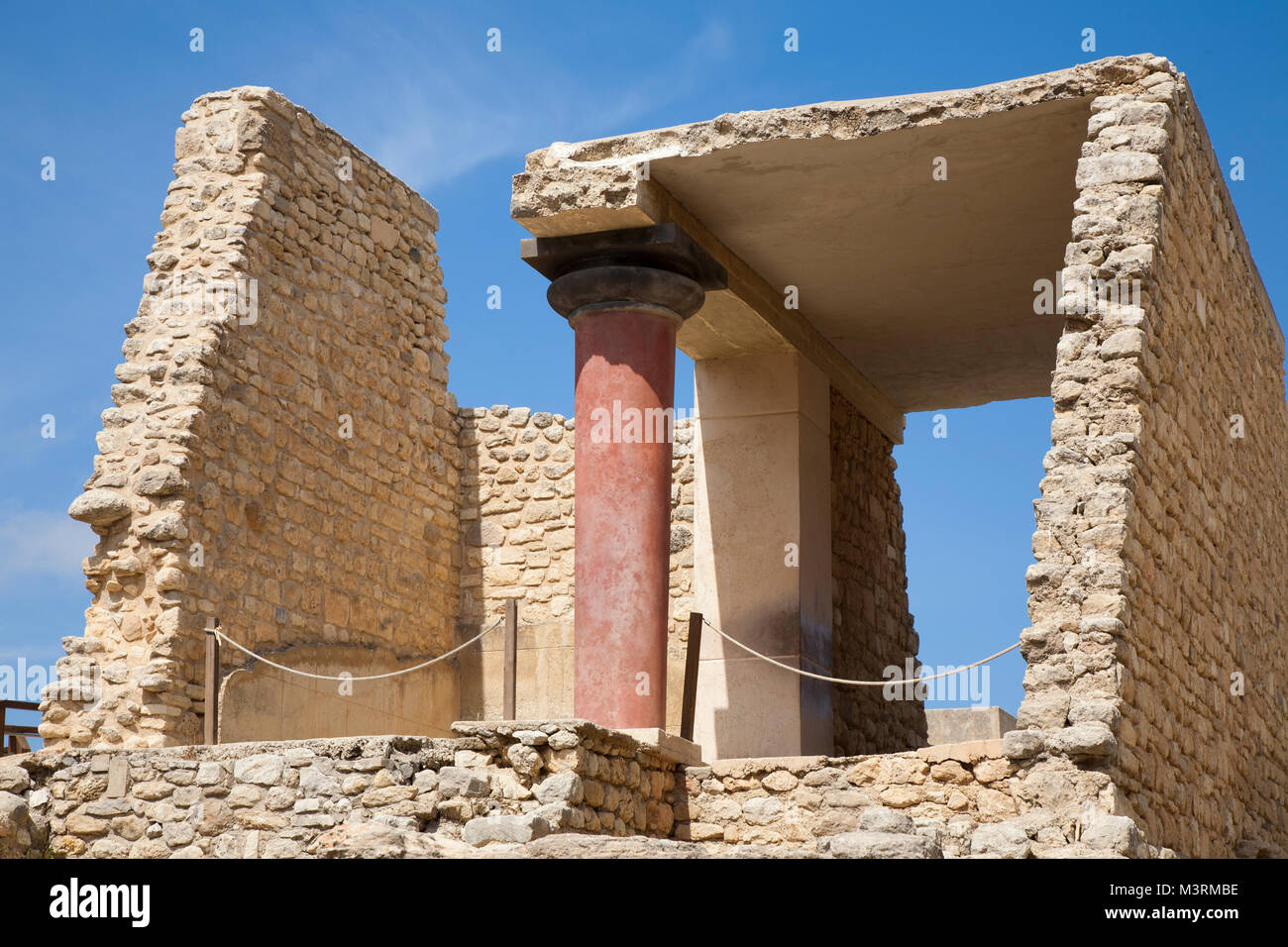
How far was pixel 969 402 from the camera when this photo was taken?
12773 mm

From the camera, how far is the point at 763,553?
10422 mm

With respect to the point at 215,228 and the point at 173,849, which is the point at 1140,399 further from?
the point at 215,228

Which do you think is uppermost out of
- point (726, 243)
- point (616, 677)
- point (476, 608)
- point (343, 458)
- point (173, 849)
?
point (726, 243)

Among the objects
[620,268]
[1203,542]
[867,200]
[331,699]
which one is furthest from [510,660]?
[1203,542]

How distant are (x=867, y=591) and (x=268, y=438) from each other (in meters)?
4.73

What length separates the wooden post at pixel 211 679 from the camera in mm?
8578

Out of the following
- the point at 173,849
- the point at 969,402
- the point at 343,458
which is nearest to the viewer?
the point at 173,849

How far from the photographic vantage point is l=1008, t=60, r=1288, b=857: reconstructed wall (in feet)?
22.5

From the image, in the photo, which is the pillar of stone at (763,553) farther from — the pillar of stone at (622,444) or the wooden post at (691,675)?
the pillar of stone at (622,444)

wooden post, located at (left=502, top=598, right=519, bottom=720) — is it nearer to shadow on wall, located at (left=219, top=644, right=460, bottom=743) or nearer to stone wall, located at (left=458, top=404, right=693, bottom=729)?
shadow on wall, located at (left=219, top=644, right=460, bottom=743)

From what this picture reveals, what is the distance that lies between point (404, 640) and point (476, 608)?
95cm
